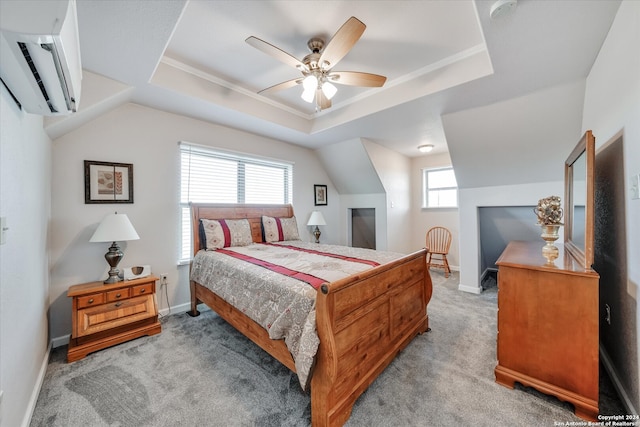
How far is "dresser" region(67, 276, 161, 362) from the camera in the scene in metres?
2.06

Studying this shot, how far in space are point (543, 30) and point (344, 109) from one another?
2.00 m

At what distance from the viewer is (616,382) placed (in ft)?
5.12

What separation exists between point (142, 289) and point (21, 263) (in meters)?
1.09

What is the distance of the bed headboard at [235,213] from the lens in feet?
9.87

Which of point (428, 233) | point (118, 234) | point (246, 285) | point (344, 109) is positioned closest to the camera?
point (246, 285)

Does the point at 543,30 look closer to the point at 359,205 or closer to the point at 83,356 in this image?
the point at 359,205

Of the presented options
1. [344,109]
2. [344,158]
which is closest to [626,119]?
[344,109]

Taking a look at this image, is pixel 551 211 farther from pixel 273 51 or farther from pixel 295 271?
pixel 273 51

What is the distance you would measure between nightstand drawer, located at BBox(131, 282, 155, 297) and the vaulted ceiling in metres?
1.52

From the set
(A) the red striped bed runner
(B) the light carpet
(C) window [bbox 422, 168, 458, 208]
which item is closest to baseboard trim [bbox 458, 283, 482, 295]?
(B) the light carpet

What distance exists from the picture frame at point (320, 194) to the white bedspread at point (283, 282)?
6.18 feet

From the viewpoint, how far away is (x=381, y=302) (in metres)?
1.77

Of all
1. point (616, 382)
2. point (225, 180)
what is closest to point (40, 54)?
point (225, 180)

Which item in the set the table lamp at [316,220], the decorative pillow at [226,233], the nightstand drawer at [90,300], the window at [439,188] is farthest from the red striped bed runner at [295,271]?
the window at [439,188]
